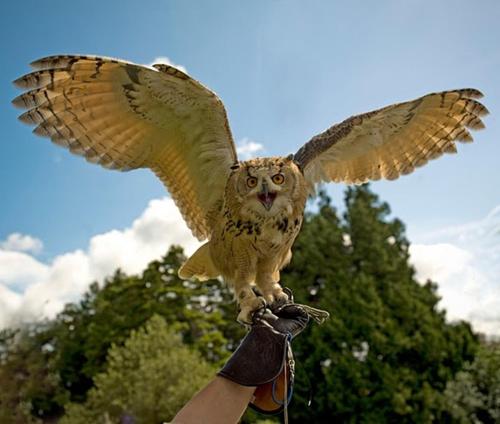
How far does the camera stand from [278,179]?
2.63 meters

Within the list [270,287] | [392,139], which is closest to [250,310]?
[270,287]

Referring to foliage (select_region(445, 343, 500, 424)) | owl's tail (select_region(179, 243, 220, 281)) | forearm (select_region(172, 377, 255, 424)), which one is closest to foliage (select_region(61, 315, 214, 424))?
foliage (select_region(445, 343, 500, 424))

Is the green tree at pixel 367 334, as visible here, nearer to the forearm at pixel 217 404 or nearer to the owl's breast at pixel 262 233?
the owl's breast at pixel 262 233

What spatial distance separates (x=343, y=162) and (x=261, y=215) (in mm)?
1134

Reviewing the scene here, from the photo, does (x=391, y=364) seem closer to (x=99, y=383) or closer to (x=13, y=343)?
(x=99, y=383)

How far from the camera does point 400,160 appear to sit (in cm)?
356

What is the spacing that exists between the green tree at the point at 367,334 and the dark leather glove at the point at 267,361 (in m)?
12.5

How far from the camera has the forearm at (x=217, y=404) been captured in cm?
188

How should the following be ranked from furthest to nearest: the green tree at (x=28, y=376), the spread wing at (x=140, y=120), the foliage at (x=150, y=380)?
the green tree at (x=28, y=376) < the foliage at (x=150, y=380) < the spread wing at (x=140, y=120)

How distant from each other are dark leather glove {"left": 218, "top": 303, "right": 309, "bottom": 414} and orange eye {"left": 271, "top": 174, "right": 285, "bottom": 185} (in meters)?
0.66

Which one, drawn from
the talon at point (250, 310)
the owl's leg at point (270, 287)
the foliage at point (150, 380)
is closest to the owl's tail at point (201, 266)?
the owl's leg at point (270, 287)

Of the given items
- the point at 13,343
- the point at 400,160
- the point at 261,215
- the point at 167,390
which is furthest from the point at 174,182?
the point at 13,343

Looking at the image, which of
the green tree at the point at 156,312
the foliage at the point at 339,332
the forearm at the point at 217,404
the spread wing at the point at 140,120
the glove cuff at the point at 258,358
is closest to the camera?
the forearm at the point at 217,404

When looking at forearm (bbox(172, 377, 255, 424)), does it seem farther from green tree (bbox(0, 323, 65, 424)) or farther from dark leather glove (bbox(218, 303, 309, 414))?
green tree (bbox(0, 323, 65, 424))
